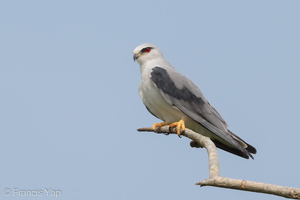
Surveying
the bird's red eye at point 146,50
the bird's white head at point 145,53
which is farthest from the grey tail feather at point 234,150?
the bird's red eye at point 146,50

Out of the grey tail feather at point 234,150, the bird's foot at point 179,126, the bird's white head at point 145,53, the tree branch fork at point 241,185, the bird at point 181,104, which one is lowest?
the tree branch fork at point 241,185

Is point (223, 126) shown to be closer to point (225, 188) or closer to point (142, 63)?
point (142, 63)

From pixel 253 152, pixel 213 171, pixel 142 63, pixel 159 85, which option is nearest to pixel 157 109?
pixel 159 85

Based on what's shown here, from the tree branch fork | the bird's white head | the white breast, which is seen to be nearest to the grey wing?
the white breast

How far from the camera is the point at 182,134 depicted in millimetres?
8977

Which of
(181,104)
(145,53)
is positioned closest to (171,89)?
(181,104)

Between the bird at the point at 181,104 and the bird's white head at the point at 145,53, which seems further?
the bird's white head at the point at 145,53

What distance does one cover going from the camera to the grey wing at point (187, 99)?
9867 mm

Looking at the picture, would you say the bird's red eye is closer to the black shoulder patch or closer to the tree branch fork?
the black shoulder patch

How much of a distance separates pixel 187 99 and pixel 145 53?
1.52 metres

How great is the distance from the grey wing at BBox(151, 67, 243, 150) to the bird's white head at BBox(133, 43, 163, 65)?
0.80 meters

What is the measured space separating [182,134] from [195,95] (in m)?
1.26

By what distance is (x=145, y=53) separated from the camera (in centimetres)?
1097

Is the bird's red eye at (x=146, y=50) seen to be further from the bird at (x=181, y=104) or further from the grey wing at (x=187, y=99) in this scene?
the grey wing at (x=187, y=99)
